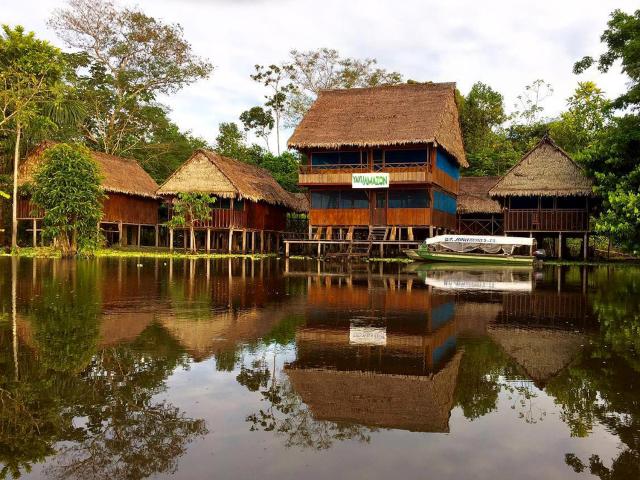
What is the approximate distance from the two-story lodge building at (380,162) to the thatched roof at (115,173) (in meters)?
10.5

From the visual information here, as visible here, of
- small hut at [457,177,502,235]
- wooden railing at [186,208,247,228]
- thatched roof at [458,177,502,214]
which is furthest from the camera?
small hut at [457,177,502,235]

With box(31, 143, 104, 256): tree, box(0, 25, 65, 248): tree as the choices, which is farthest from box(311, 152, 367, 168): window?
box(0, 25, 65, 248): tree

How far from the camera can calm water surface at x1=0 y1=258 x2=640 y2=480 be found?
3.79m

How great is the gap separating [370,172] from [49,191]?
48.9ft

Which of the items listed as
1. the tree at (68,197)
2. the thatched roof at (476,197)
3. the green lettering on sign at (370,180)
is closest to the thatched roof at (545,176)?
the thatched roof at (476,197)

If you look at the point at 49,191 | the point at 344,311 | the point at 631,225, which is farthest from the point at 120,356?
the point at 49,191

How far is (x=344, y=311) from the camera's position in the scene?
10023mm

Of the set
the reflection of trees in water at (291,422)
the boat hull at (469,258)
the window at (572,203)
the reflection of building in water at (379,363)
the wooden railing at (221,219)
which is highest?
the window at (572,203)

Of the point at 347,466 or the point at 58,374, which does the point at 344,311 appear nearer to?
the point at 58,374

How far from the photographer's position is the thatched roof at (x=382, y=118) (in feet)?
95.1

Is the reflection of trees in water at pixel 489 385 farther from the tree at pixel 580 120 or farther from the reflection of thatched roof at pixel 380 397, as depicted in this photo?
the tree at pixel 580 120

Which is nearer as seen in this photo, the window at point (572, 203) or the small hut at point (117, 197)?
the window at point (572, 203)

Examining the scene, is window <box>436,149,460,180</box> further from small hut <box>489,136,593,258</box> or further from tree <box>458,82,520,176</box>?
tree <box>458,82,520,176</box>

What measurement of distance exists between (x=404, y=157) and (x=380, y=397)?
2606 centimetres
